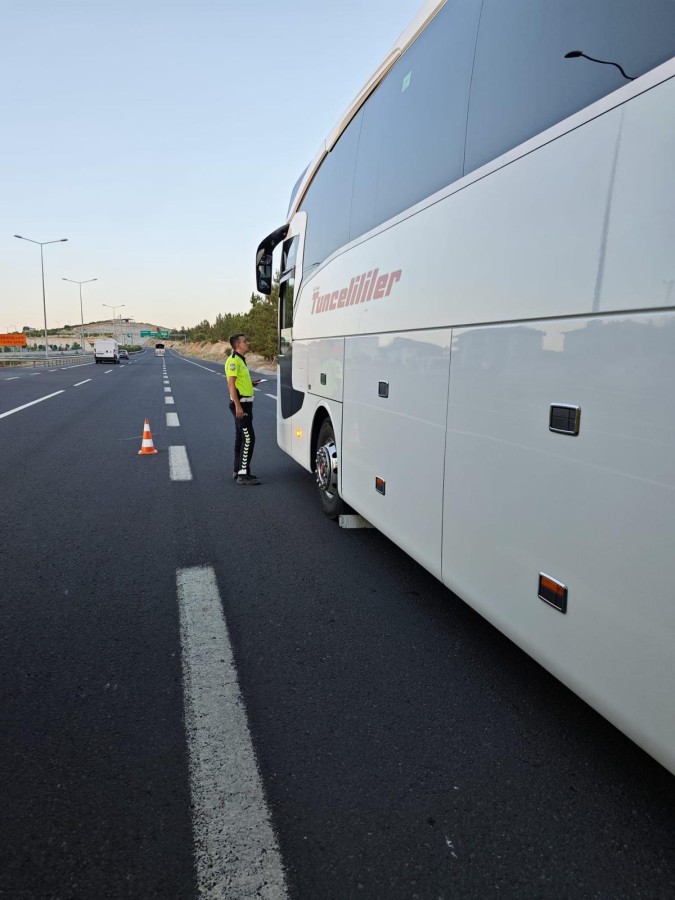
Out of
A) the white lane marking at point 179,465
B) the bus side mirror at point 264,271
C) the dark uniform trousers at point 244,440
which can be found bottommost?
the white lane marking at point 179,465

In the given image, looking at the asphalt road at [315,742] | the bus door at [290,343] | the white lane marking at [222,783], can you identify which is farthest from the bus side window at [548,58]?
the bus door at [290,343]

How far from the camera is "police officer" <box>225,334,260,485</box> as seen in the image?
7301 mm

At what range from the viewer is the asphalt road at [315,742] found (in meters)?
1.96

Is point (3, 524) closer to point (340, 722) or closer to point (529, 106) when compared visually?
point (340, 722)

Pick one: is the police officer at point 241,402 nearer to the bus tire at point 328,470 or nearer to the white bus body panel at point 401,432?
the bus tire at point 328,470

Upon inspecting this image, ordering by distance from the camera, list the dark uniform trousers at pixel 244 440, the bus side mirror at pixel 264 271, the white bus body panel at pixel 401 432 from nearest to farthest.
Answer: the white bus body panel at pixel 401 432
the dark uniform trousers at pixel 244 440
the bus side mirror at pixel 264 271

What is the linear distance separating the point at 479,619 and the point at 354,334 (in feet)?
7.44

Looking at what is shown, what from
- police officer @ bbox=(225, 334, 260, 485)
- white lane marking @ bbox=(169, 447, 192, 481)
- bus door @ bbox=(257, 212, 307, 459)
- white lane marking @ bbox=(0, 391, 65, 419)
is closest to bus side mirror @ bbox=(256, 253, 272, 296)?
bus door @ bbox=(257, 212, 307, 459)

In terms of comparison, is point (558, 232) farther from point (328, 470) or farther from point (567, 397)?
point (328, 470)

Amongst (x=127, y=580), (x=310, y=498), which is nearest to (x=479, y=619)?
(x=127, y=580)

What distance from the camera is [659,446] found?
1771 millimetres

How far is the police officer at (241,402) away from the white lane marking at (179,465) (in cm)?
77

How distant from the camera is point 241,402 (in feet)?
24.2

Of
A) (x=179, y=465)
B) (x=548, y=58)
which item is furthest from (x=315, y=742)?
(x=179, y=465)
